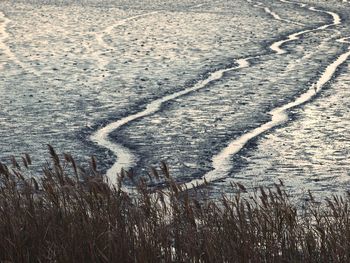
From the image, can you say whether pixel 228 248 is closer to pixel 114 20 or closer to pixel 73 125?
pixel 73 125

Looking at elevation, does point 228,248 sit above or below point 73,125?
above

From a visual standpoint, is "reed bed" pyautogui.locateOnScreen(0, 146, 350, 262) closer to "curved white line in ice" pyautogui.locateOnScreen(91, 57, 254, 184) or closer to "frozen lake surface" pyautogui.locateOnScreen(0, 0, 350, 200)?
"curved white line in ice" pyautogui.locateOnScreen(91, 57, 254, 184)

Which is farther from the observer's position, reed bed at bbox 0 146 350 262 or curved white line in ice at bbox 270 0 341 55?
curved white line in ice at bbox 270 0 341 55

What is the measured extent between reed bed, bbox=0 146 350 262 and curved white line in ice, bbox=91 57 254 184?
1088 millimetres

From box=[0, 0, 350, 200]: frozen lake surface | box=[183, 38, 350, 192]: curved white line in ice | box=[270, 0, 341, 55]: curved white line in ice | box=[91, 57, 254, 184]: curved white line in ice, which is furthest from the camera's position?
box=[270, 0, 341, 55]: curved white line in ice

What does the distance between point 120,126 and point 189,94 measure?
1.90 m

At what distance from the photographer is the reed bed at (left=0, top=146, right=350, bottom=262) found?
15.9ft

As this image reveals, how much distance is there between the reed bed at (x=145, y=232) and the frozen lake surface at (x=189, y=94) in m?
2.28

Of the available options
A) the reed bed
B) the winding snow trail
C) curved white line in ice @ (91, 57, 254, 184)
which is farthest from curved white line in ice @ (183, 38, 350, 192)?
the reed bed

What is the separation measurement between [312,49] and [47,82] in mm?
4351

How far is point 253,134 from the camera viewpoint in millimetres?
9289

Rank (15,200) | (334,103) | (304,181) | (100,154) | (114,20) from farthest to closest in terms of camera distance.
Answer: (114,20) < (334,103) < (100,154) < (304,181) < (15,200)

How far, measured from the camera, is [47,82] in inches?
489

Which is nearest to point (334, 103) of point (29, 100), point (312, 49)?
point (29, 100)
